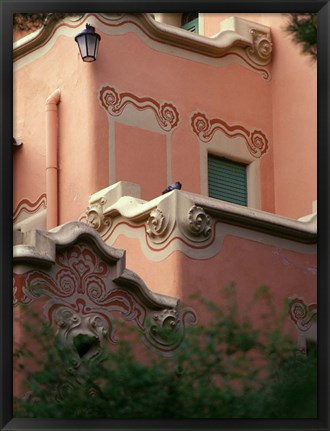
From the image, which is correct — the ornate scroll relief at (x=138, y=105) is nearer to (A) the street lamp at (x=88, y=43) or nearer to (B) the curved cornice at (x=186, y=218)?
(A) the street lamp at (x=88, y=43)

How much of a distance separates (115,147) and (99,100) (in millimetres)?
536

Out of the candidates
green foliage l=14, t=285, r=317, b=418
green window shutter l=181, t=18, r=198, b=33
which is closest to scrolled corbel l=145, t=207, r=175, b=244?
green foliage l=14, t=285, r=317, b=418

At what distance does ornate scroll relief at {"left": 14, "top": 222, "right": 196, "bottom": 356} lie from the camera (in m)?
20.9

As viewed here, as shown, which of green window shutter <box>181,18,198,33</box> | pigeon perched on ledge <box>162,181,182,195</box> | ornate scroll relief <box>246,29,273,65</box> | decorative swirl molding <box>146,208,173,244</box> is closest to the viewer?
decorative swirl molding <box>146,208,173,244</box>

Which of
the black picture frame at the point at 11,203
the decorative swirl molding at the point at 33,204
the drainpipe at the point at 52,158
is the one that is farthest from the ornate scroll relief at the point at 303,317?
the decorative swirl molding at the point at 33,204

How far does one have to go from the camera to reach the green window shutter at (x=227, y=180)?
2484 centimetres

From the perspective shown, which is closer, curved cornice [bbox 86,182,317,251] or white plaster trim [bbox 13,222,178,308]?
white plaster trim [bbox 13,222,178,308]

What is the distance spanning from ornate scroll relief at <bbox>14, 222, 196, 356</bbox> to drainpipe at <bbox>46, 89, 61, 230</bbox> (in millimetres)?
2736

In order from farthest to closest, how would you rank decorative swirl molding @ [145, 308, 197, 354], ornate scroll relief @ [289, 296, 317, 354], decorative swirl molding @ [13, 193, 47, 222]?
decorative swirl molding @ [13, 193, 47, 222] < ornate scroll relief @ [289, 296, 317, 354] < decorative swirl molding @ [145, 308, 197, 354]

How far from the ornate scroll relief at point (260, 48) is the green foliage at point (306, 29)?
17.4 feet

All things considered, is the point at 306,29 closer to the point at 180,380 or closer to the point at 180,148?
the point at 180,380

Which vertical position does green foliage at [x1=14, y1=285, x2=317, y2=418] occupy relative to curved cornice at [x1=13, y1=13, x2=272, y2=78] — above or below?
below

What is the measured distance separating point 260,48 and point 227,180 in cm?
159

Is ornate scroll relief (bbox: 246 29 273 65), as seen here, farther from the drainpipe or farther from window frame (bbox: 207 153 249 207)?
the drainpipe
